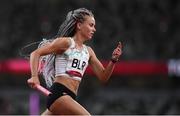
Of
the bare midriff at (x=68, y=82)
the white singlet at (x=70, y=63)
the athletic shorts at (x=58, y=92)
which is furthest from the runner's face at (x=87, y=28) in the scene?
the athletic shorts at (x=58, y=92)

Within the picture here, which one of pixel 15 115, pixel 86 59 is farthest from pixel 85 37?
pixel 15 115

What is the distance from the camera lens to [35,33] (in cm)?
1661

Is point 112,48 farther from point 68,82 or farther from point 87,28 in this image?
point 68,82

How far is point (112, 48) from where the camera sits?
15.9 metres

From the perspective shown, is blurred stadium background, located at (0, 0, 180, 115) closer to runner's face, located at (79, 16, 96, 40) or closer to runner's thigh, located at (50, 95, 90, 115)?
runner's face, located at (79, 16, 96, 40)

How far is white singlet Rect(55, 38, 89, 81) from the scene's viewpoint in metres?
6.73

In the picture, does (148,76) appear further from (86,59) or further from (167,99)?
(86,59)

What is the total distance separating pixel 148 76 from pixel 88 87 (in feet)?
5.62

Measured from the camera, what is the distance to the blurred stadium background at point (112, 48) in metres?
15.7

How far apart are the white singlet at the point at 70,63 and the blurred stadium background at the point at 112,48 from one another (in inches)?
330

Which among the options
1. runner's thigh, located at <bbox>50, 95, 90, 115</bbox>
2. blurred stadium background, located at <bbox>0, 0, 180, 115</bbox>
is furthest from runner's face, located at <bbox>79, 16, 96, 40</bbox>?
blurred stadium background, located at <bbox>0, 0, 180, 115</bbox>

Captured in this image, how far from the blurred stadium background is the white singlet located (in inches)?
330

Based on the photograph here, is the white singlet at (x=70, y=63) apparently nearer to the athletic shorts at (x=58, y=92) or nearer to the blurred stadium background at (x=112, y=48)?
the athletic shorts at (x=58, y=92)

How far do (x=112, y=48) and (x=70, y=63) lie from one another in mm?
9165
